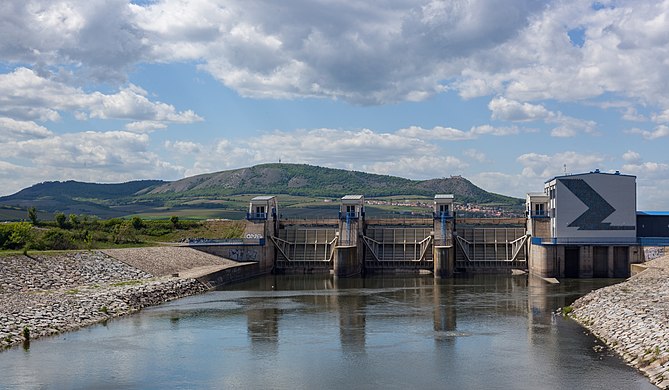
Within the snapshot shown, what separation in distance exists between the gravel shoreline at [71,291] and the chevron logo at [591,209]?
34824mm

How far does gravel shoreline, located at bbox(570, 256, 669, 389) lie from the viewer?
29.8m

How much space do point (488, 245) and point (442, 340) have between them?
3822cm

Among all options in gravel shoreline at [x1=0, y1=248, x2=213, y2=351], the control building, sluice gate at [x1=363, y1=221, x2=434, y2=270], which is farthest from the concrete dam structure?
gravel shoreline at [x1=0, y1=248, x2=213, y2=351]

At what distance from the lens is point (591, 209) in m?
69.3

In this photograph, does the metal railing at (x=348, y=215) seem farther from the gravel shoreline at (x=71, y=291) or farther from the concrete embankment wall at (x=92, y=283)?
the gravel shoreline at (x=71, y=291)

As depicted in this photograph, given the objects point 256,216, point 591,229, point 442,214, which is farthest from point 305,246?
point 591,229

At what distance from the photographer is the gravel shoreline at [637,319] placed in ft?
97.9

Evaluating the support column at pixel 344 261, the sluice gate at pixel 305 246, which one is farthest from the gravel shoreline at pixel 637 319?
the sluice gate at pixel 305 246

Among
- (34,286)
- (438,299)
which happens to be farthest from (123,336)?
(438,299)

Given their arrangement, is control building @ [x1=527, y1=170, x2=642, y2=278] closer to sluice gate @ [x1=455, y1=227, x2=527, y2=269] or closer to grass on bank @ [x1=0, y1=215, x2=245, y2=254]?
sluice gate @ [x1=455, y1=227, x2=527, y2=269]

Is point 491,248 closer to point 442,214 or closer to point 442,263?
point 442,214

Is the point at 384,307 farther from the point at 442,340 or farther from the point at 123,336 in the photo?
the point at 123,336

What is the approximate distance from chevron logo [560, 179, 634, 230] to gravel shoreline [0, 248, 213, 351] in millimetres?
34824

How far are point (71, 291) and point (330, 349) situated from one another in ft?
63.9
